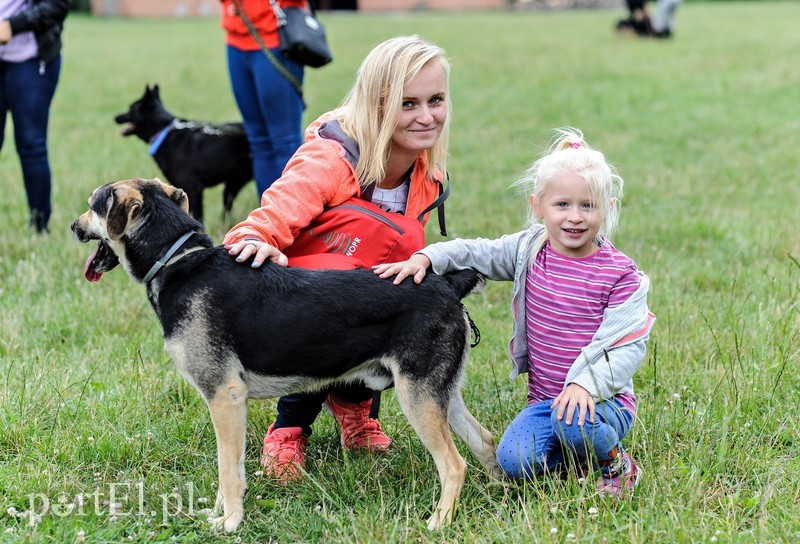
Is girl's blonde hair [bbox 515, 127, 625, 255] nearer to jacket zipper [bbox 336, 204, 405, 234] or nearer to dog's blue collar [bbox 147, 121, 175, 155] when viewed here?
jacket zipper [bbox 336, 204, 405, 234]

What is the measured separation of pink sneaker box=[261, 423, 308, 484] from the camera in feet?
11.7

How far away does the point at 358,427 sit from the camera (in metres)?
3.86

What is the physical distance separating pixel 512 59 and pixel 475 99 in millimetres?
5713

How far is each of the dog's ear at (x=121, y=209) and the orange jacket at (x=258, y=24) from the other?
3236 mm

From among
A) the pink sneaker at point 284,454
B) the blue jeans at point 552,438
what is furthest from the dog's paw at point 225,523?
the blue jeans at point 552,438

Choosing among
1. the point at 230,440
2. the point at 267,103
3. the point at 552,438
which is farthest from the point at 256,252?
the point at 267,103

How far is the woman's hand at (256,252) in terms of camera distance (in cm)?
328

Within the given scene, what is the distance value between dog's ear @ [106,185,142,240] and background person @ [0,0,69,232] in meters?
3.56

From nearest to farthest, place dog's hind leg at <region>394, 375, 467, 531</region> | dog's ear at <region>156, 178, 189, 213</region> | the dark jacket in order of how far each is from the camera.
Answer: dog's hind leg at <region>394, 375, 467, 531</region>, dog's ear at <region>156, 178, 189, 213</region>, the dark jacket

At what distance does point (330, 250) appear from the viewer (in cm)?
369

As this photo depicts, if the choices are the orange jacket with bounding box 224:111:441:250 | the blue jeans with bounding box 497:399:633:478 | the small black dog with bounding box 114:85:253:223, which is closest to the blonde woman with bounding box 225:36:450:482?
the orange jacket with bounding box 224:111:441:250

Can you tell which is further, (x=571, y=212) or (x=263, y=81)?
(x=263, y=81)

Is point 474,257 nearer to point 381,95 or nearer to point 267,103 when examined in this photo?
point 381,95

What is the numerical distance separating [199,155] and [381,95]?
3781mm
